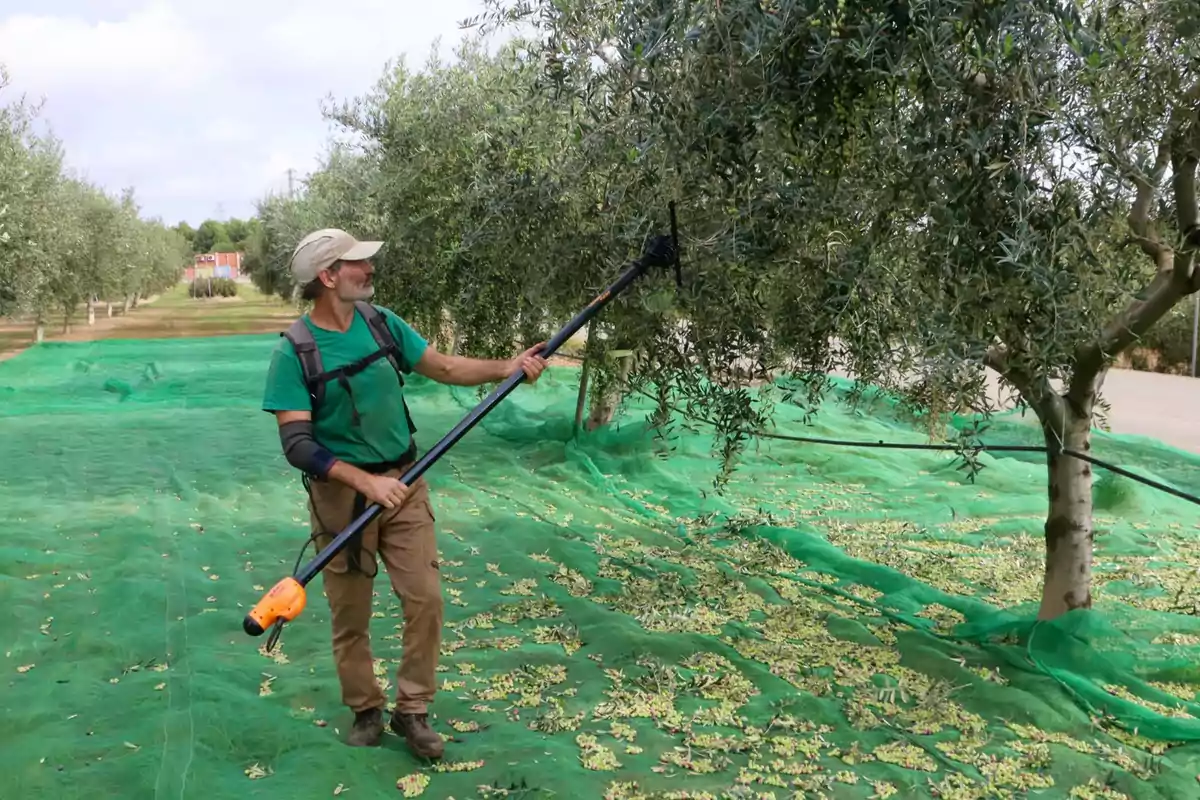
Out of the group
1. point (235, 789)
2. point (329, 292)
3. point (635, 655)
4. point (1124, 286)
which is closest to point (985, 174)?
point (1124, 286)

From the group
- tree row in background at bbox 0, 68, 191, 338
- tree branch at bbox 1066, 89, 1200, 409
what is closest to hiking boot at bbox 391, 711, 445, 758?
tree branch at bbox 1066, 89, 1200, 409

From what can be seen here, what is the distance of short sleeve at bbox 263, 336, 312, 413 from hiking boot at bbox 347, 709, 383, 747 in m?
1.42

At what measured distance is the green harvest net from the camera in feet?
13.5

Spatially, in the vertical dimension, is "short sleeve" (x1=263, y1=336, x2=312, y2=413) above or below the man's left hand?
below

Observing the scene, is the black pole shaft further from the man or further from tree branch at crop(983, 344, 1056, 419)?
tree branch at crop(983, 344, 1056, 419)

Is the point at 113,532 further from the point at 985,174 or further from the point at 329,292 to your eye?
the point at 985,174

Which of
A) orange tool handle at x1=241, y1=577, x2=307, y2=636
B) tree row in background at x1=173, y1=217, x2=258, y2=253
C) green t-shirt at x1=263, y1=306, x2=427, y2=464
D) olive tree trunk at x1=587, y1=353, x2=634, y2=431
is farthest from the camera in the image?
tree row in background at x1=173, y1=217, x2=258, y2=253

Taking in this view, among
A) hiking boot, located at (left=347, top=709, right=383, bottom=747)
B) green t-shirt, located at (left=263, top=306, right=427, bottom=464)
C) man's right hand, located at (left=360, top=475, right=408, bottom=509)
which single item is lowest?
hiking boot, located at (left=347, top=709, right=383, bottom=747)

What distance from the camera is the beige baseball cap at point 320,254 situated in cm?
399

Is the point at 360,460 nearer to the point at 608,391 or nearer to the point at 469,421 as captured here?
the point at 469,421

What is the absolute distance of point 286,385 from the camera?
393cm

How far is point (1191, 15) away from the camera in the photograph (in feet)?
11.0

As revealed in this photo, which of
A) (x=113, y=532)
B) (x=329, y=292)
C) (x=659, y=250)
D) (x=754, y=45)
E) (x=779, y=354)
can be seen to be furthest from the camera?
(x=113, y=532)

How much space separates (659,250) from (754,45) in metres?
1.19
